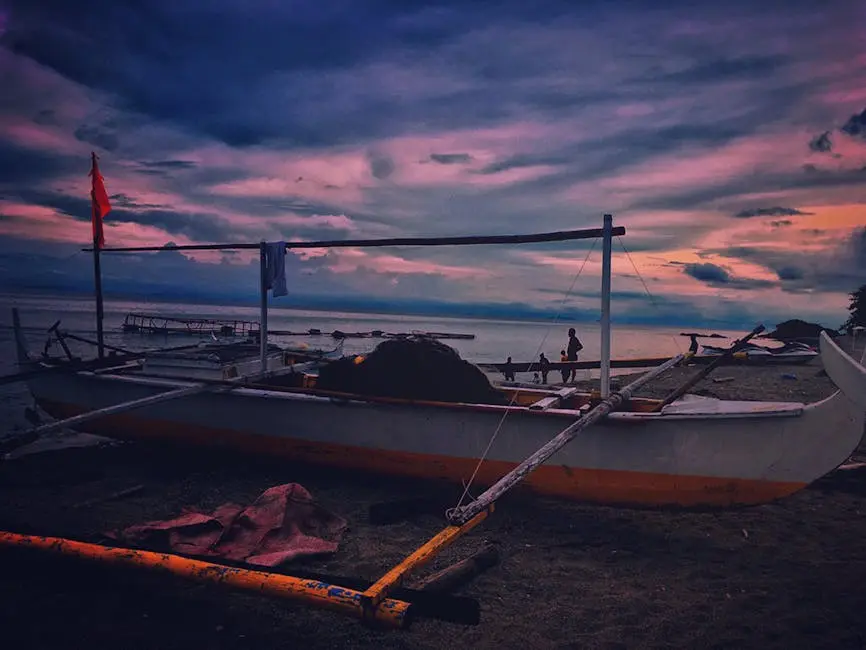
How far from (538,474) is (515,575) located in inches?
63.6

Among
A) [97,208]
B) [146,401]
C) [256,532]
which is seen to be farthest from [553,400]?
[97,208]

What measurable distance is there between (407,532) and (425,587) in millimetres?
1476

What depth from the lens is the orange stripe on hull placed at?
589cm

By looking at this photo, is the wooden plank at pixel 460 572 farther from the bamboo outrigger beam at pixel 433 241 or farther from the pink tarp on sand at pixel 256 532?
the bamboo outrigger beam at pixel 433 241

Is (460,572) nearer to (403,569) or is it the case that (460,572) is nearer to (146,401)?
(403,569)

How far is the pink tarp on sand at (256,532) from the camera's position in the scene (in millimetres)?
5203

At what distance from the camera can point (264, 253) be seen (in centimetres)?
893

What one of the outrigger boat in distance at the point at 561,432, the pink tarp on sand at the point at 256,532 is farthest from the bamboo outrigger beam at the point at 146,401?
the pink tarp on sand at the point at 256,532

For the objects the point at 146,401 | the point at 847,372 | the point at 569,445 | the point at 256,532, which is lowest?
the point at 256,532

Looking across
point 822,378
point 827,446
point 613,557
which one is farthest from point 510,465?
point 822,378

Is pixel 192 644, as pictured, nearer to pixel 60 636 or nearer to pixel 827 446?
pixel 60 636

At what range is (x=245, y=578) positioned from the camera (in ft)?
12.0

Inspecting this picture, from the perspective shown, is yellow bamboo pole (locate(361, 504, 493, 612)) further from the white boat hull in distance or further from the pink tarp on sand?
the white boat hull in distance

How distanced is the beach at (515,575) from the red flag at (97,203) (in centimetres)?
473
